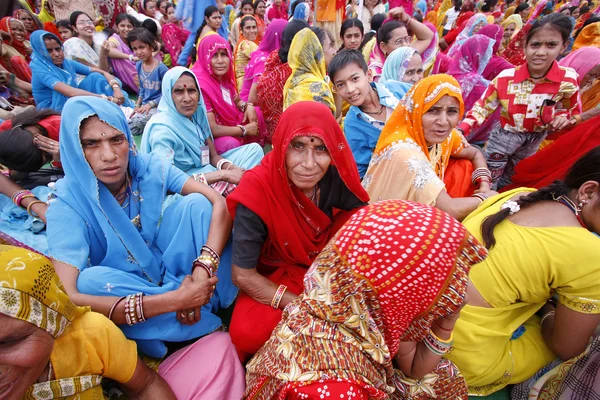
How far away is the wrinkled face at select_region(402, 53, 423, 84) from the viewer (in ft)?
11.8

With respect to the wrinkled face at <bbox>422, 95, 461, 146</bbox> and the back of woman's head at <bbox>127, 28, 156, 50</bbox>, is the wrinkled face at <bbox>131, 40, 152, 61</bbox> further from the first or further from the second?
the wrinkled face at <bbox>422, 95, 461, 146</bbox>

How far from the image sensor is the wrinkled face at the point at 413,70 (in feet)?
11.8

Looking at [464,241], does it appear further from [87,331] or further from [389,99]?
[389,99]

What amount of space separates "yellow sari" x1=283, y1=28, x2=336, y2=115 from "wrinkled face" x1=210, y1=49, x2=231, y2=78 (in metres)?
0.80

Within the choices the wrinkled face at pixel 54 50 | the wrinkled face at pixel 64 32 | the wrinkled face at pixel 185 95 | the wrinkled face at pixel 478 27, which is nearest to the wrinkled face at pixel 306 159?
the wrinkled face at pixel 185 95

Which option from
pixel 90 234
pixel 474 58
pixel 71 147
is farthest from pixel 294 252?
pixel 474 58

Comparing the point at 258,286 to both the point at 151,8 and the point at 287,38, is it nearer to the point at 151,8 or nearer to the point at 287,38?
the point at 287,38

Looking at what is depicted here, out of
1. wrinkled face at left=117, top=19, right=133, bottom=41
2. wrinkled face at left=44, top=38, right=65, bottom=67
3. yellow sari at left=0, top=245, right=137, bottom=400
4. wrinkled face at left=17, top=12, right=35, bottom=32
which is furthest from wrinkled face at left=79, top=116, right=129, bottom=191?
wrinkled face at left=17, top=12, right=35, bottom=32

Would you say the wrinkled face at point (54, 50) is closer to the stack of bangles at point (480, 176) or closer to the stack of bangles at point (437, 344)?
the stack of bangles at point (480, 176)

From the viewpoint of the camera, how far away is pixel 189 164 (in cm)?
290

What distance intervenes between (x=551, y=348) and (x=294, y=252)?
1.36 m

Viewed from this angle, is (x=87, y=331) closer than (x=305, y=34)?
Yes

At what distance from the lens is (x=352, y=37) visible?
4988 mm

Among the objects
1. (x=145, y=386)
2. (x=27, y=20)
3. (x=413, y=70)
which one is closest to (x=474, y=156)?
(x=413, y=70)
